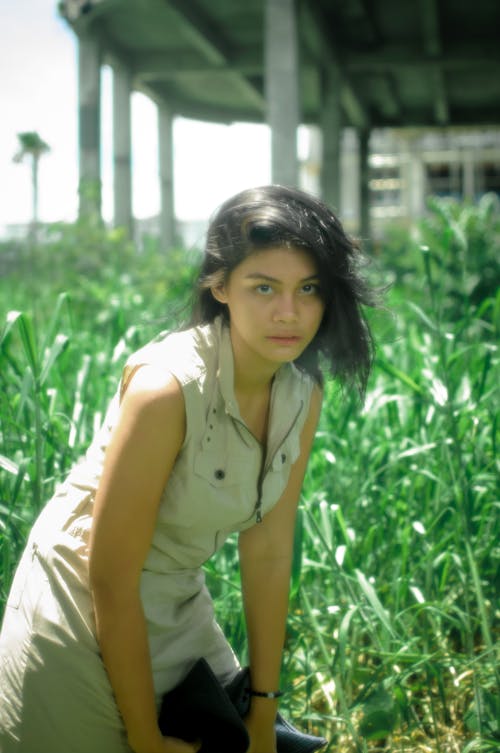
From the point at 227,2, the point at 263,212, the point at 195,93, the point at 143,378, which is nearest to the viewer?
the point at 143,378

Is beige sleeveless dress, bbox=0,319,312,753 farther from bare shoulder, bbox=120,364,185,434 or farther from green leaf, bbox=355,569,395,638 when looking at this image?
green leaf, bbox=355,569,395,638

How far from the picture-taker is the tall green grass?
2207 millimetres

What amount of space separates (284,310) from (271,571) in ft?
1.82

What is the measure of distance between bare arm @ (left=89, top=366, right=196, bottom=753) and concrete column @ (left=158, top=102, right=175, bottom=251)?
492 inches

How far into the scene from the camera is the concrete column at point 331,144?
481 inches

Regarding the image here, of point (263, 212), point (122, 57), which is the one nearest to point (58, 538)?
point (263, 212)

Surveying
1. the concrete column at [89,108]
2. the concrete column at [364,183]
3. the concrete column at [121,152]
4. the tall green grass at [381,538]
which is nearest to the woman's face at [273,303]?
the tall green grass at [381,538]

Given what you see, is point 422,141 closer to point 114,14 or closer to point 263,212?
point 114,14

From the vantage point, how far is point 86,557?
5.48ft

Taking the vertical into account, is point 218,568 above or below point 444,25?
below

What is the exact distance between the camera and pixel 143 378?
1.57 meters

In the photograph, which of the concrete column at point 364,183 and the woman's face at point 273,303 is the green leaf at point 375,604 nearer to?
the woman's face at point 273,303

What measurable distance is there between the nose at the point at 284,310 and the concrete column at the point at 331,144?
1057 cm

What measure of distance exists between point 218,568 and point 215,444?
3.14ft
